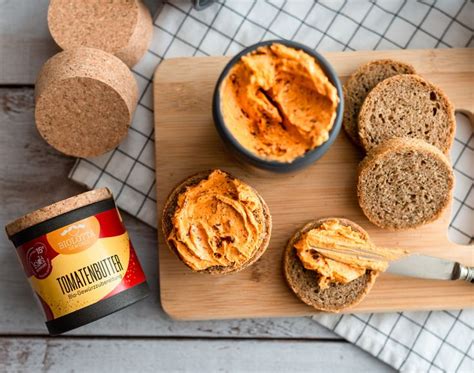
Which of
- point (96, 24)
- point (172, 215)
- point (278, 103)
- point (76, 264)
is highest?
point (278, 103)

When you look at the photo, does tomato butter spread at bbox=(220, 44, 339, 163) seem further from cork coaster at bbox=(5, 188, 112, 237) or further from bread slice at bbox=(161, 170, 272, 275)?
cork coaster at bbox=(5, 188, 112, 237)

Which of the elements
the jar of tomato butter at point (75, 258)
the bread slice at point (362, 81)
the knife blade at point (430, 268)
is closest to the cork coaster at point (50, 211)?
the jar of tomato butter at point (75, 258)

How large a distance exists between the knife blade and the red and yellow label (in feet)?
2.49

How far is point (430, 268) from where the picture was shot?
5.53 ft

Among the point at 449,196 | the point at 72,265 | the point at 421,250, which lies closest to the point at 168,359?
the point at 72,265

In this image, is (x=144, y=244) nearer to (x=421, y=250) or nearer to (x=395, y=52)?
(x=421, y=250)

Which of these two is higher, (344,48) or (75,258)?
(344,48)

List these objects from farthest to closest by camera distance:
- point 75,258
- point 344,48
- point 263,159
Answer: point 344,48, point 75,258, point 263,159

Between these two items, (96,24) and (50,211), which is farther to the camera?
(96,24)

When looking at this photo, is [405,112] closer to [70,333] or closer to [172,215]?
[172,215]

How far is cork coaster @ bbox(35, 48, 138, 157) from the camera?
1.62 metres


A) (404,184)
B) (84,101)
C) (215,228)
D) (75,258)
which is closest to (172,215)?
(215,228)

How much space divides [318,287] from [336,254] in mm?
119

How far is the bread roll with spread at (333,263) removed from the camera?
1642 mm
